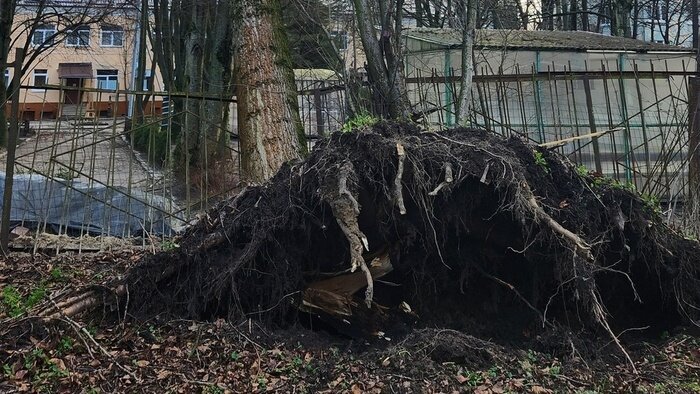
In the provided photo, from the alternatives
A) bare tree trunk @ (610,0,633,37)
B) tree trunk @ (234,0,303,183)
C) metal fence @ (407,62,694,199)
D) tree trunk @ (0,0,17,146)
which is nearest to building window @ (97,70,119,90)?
tree trunk @ (0,0,17,146)

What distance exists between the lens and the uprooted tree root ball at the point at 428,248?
17.9 ft

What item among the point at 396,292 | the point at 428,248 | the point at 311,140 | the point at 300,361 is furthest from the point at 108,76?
the point at 300,361

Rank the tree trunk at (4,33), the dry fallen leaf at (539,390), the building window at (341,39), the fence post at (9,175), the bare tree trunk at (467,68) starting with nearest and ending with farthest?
the dry fallen leaf at (539,390) < the fence post at (9,175) < the bare tree trunk at (467,68) < the building window at (341,39) < the tree trunk at (4,33)

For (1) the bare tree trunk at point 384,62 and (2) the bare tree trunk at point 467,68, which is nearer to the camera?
(1) the bare tree trunk at point 384,62

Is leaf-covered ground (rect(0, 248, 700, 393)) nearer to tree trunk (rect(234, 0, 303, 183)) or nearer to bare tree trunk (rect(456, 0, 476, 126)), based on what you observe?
tree trunk (rect(234, 0, 303, 183))

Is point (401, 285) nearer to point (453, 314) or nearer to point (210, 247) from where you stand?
point (453, 314)

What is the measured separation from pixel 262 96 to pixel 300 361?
454 cm

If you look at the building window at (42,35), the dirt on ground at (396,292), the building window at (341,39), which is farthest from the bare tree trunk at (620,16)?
the dirt on ground at (396,292)

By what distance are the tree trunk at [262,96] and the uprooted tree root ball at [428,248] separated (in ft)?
8.88

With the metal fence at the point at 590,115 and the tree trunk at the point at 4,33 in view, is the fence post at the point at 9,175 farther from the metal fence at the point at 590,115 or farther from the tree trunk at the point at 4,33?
the tree trunk at the point at 4,33

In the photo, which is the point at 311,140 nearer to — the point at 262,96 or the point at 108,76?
the point at 262,96

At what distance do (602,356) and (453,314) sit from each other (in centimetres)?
139

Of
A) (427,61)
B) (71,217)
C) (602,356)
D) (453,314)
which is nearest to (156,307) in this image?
(453,314)

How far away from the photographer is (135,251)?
8.47m
